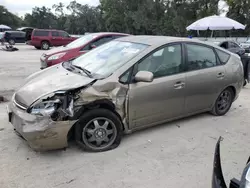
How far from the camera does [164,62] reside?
12.9 feet

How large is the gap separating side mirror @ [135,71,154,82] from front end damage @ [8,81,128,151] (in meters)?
0.30

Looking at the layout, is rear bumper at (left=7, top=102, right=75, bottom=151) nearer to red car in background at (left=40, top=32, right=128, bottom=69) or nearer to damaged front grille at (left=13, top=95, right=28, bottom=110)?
damaged front grille at (left=13, top=95, right=28, bottom=110)

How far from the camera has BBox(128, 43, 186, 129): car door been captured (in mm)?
3635

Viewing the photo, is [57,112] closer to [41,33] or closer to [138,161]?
[138,161]

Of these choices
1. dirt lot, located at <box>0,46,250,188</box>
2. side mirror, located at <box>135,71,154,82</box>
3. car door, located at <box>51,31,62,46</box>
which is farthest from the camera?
car door, located at <box>51,31,62,46</box>

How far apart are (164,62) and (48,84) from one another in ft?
5.66

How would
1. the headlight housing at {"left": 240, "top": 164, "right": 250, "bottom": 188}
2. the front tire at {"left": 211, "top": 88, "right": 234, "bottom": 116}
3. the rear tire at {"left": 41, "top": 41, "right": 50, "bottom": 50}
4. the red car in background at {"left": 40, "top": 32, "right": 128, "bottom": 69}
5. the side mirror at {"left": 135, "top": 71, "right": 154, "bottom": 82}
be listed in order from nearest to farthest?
the headlight housing at {"left": 240, "top": 164, "right": 250, "bottom": 188}, the side mirror at {"left": 135, "top": 71, "right": 154, "bottom": 82}, the front tire at {"left": 211, "top": 88, "right": 234, "bottom": 116}, the red car in background at {"left": 40, "top": 32, "right": 128, "bottom": 69}, the rear tire at {"left": 41, "top": 41, "right": 50, "bottom": 50}

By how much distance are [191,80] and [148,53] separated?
0.90 metres

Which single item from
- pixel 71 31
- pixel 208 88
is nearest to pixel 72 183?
A: pixel 208 88

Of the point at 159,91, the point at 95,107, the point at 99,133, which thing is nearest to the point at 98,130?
A: the point at 99,133

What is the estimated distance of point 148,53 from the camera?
3.76 m

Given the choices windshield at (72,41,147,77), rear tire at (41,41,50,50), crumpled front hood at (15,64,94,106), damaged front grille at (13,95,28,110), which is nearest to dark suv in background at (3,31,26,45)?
rear tire at (41,41,50,50)

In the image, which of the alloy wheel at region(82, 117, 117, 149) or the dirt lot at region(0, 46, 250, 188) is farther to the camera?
the alloy wheel at region(82, 117, 117, 149)

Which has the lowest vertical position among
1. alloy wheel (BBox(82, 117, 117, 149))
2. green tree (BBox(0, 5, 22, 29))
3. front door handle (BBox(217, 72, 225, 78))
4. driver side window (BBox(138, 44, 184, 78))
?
alloy wheel (BBox(82, 117, 117, 149))
